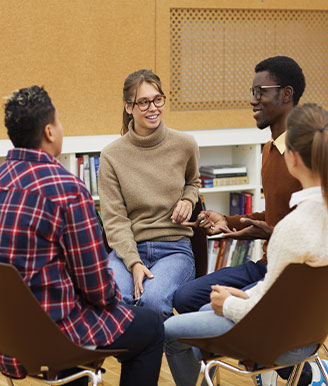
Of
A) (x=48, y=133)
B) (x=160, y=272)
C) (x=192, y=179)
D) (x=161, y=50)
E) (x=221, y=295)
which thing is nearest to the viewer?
(x=48, y=133)

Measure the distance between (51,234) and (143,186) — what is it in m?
1.04

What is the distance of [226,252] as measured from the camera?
176 inches

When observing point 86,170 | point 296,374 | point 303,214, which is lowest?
point 296,374

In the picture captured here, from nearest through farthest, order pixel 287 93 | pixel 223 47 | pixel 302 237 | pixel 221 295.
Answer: pixel 302 237
pixel 221 295
pixel 287 93
pixel 223 47

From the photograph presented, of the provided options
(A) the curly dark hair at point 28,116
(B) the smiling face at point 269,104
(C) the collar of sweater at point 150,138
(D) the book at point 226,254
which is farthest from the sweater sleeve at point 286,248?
(D) the book at point 226,254

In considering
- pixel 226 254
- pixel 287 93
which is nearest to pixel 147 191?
pixel 287 93

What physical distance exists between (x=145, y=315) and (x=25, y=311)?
1.44 ft

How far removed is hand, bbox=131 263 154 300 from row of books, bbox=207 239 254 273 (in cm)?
173

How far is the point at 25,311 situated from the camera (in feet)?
6.09

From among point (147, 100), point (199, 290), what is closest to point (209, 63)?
point (147, 100)

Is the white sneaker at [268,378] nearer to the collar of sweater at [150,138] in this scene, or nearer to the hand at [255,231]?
the hand at [255,231]

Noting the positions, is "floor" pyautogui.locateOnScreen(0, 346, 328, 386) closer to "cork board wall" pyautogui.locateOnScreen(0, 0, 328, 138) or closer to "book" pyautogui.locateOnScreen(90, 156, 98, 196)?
"book" pyautogui.locateOnScreen(90, 156, 98, 196)

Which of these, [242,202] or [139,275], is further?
[242,202]

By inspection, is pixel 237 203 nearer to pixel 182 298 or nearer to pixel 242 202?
pixel 242 202
